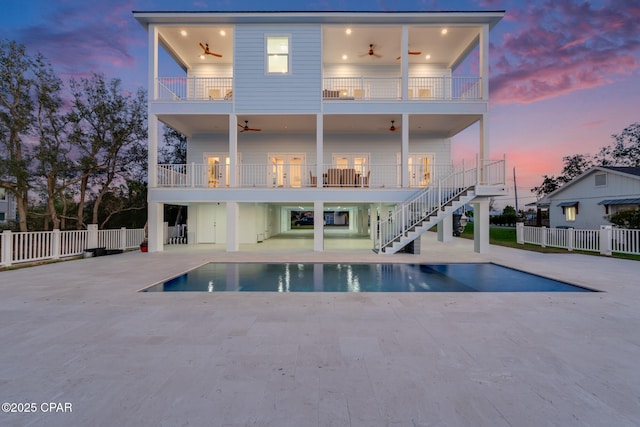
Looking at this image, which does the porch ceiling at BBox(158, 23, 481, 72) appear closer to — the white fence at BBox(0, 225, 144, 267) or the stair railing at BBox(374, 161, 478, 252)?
the stair railing at BBox(374, 161, 478, 252)

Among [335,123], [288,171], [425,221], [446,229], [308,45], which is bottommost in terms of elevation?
[446,229]

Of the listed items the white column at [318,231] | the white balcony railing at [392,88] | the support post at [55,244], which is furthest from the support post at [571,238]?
the support post at [55,244]

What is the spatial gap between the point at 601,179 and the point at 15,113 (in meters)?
30.7

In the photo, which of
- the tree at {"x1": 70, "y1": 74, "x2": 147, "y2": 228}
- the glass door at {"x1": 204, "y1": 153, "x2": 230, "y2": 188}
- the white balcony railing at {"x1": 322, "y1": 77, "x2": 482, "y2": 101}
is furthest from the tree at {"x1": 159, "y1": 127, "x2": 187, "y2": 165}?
the white balcony railing at {"x1": 322, "y1": 77, "x2": 482, "y2": 101}

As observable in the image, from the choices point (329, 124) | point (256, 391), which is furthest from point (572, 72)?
point (256, 391)

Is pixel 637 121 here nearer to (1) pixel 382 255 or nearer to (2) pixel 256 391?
(1) pixel 382 255

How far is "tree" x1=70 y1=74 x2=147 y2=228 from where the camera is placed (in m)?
12.3

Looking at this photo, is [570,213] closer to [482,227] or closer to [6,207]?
[482,227]

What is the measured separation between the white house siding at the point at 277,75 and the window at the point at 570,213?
20.9m

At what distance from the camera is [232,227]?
11789 millimetres

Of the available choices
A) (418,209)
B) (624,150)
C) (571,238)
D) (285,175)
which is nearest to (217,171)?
(285,175)

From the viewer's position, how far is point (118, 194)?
14.3m

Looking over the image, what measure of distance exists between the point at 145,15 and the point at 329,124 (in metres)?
8.45

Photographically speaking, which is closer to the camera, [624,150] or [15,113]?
[15,113]
